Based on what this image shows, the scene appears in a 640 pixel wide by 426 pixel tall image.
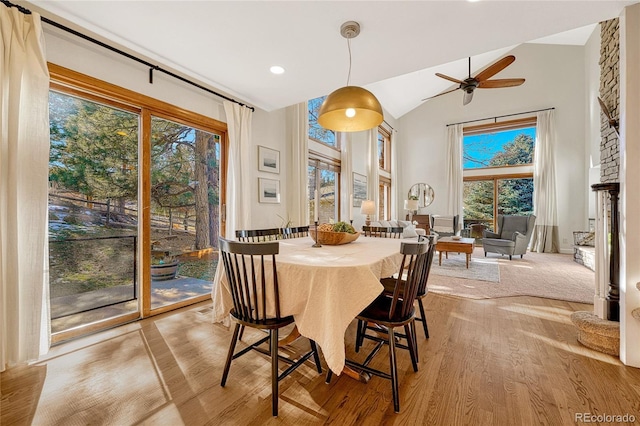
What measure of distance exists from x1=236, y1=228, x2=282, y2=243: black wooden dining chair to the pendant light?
113cm

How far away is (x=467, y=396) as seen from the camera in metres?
1.56

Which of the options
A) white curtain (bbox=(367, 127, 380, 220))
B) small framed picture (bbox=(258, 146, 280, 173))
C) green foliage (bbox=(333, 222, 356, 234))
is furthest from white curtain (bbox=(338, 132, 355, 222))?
green foliage (bbox=(333, 222, 356, 234))

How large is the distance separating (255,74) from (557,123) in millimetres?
7716

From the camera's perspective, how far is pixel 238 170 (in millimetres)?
3412

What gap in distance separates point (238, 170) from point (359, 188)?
4059mm

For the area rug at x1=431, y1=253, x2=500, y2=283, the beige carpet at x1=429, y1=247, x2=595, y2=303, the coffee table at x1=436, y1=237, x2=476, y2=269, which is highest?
the coffee table at x1=436, y1=237, x2=476, y2=269

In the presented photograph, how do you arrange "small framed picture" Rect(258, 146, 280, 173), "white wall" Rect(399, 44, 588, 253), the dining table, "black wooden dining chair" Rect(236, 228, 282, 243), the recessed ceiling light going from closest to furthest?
1. the dining table
2. "black wooden dining chair" Rect(236, 228, 282, 243)
3. the recessed ceiling light
4. "small framed picture" Rect(258, 146, 280, 173)
5. "white wall" Rect(399, 44, 588, 253)

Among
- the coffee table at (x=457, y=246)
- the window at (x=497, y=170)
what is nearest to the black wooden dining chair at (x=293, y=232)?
the coffee table at (x=457, y=246)

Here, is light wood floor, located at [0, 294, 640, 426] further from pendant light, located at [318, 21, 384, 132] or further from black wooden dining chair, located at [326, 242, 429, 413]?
pendant light, located at [318, 21, 384, 132]

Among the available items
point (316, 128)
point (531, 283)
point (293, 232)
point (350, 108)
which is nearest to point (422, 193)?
point (316, 128)

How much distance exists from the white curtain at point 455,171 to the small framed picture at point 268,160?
590cm

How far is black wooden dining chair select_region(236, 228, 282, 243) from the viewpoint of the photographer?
250cm

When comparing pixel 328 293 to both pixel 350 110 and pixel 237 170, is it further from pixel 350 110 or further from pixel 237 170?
pixel 237 170

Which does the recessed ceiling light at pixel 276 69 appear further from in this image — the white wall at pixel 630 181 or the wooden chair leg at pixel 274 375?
the white wall at pixel 630 181
